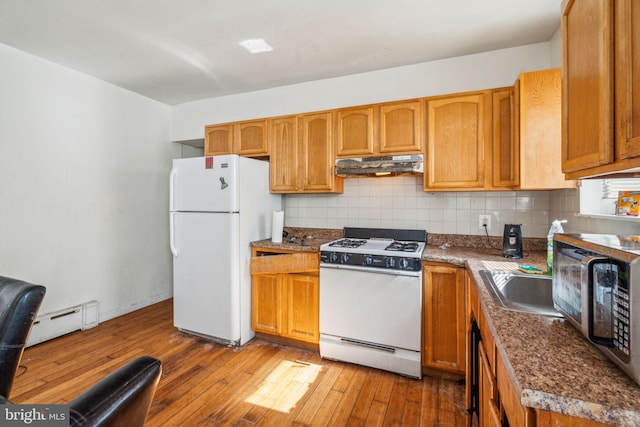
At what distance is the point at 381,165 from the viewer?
250cm

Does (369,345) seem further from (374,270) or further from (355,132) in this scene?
(355,132)

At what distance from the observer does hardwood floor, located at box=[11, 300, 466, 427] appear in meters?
1.78

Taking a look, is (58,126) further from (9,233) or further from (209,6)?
(209,6)

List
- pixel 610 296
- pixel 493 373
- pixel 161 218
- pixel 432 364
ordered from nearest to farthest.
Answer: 1. pixel 610 296
2. pixel 493 373
3. pixel 432 364
4. pixel 161 218

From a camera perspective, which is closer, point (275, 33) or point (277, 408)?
point (277, 408)

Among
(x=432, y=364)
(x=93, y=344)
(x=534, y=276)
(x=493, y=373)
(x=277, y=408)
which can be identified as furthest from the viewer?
(x=93, y=344)

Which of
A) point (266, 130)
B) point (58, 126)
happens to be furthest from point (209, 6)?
point (58, 126)

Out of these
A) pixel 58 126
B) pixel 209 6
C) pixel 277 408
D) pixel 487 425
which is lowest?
pixel 277 408

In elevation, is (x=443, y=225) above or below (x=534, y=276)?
above

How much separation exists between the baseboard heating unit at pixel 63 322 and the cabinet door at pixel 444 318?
3125 mm

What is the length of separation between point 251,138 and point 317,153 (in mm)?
793

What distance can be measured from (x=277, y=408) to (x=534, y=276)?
1.66 meters

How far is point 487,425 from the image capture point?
113 cm

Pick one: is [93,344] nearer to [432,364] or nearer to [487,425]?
[432,364]
